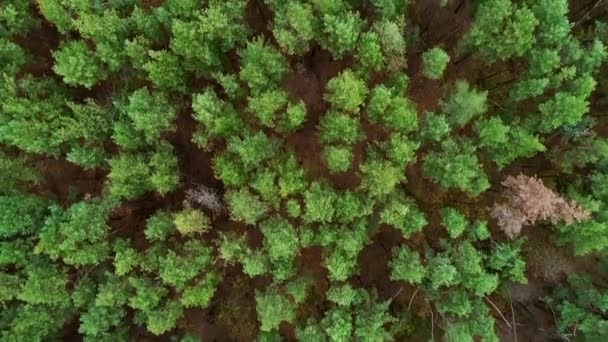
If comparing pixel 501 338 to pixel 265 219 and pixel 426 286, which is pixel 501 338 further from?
pixel 265 219

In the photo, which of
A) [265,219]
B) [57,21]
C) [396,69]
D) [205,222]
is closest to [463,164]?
[396,69]

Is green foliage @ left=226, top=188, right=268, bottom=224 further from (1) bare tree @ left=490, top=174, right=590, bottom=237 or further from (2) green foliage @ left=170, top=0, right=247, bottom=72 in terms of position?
(1) bare tree @ left=490, top=174, right=590, bottom=237

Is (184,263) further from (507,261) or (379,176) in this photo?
(507,261)

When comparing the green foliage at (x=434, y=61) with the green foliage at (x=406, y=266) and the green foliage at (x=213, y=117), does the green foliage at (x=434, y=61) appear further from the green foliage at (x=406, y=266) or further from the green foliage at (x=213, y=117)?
the green foliage at (x=213, y=117)

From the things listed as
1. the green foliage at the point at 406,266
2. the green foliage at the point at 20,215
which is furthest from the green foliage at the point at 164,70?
the green foliage at the point at 406,266

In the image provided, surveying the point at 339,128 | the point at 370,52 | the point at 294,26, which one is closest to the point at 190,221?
the point at 339,128
